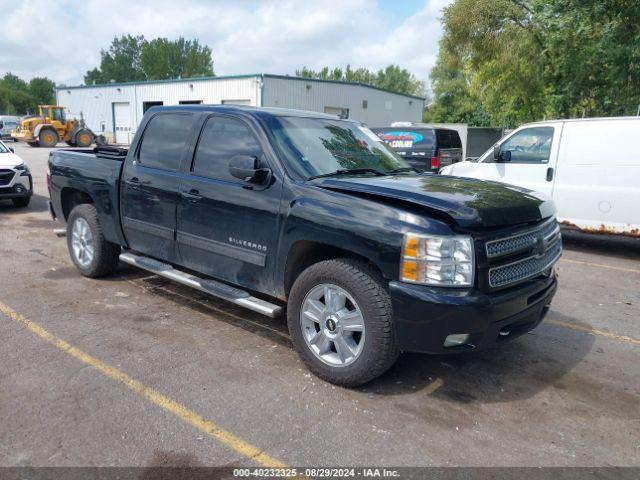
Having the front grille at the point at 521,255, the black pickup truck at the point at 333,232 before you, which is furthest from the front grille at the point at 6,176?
the front grille at the point at 521,255

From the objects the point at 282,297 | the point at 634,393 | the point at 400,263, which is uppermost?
the point at 400,263

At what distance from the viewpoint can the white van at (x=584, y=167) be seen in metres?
7.51

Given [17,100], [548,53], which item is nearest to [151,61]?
[17,100]

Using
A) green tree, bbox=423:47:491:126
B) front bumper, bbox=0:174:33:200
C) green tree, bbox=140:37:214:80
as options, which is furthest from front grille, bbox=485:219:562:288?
green tree, bbox=140:37:214:80

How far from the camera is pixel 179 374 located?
3.79 meters

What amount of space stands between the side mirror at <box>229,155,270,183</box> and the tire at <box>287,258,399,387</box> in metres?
0.83

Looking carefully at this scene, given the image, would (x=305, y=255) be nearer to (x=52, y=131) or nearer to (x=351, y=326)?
(x=351, y=326)

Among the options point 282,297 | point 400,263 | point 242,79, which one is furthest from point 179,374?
point 242,79

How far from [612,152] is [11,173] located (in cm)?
1057

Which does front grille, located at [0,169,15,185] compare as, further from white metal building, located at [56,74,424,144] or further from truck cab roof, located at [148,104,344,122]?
white metal building, located at [56,74,424,144]

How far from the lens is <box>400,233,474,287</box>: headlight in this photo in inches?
125

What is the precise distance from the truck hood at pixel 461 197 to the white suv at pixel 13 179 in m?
8.81

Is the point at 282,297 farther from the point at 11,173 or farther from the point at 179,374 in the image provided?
the point at 11,173

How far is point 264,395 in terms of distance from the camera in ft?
11.6
